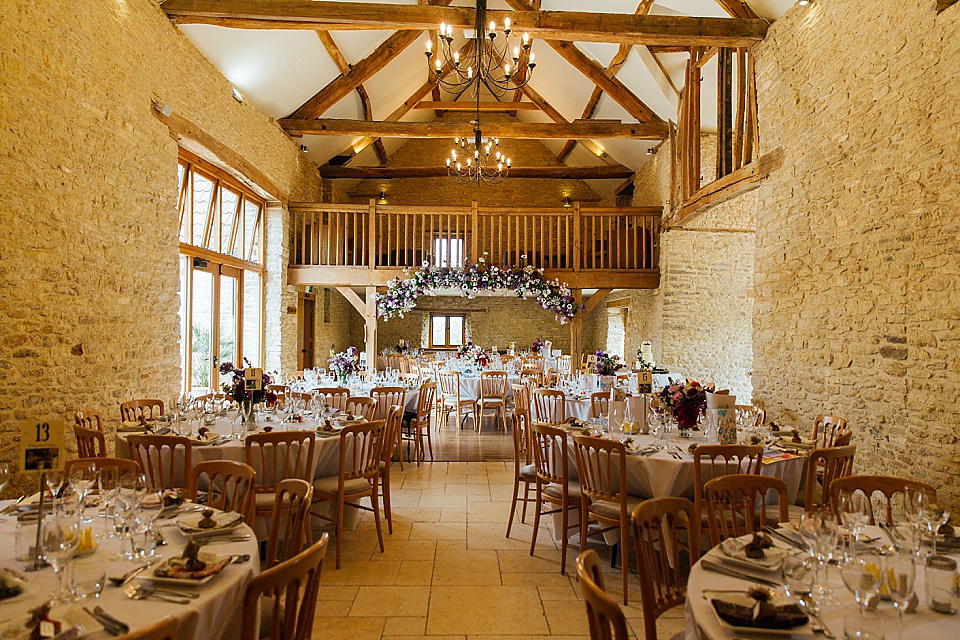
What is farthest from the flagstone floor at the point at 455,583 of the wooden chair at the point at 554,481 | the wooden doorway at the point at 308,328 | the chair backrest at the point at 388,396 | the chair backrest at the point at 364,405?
the wooden doorway at the point at 308,328

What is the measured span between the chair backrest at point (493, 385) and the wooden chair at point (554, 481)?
4708 millimetres

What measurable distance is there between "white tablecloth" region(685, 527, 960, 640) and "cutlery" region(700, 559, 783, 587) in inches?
1.2

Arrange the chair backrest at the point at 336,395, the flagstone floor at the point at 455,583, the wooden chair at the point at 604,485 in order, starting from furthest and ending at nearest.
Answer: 1. the chair backrest at the point at 336,395
2. the wooden chair at the point at 604,485
3. the flagstone floor at the point at 455,583

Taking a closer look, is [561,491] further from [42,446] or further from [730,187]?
[730,187]

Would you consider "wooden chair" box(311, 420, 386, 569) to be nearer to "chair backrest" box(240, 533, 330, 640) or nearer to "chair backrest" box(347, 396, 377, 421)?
"chair backrest" box(347, 396, 377, 421)

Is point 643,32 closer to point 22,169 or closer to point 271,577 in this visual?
point 22,169

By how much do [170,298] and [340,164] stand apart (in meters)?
8.07

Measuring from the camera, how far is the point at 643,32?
693cm

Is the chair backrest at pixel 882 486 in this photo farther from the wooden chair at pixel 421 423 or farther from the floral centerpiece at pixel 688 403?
the wooden chair at pixel 421 423

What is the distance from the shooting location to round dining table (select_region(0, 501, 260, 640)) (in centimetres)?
161

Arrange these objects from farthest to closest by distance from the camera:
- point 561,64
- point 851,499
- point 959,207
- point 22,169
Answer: point 561,64, point 22,169, point 959,207, point 851,499

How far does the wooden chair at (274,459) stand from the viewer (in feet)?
12.2

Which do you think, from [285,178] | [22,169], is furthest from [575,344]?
[22,169]

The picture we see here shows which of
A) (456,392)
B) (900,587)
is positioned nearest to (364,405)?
(456,392)
